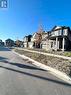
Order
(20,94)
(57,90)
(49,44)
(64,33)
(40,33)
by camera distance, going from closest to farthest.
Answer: (20,94)
(57,90)
(64,33)
(40,33)
(49,44)

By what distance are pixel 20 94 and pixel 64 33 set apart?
131 feet

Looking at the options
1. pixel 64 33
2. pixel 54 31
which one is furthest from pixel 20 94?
pixel 54 31

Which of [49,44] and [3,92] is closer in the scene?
[3,92]

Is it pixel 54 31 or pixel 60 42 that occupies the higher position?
pixel 54 31

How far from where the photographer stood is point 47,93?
20.5 feet

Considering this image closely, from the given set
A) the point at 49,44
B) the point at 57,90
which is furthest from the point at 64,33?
the point at 57,90

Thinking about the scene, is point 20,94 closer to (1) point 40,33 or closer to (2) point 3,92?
(2) point 3,92

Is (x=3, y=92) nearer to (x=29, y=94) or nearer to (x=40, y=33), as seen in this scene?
(x=29, y=94)

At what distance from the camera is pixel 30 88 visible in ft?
22.6

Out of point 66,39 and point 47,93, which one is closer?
point 47,93

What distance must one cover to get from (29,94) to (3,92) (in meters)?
1.05

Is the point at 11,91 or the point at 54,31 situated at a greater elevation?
the point at 54,31

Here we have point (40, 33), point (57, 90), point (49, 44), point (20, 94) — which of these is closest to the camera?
point (20, 94)

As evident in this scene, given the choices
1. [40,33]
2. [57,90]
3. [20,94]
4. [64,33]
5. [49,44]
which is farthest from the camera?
[49,44]
